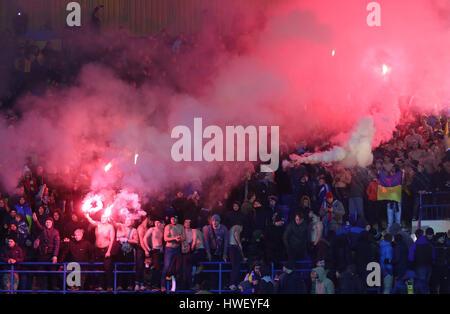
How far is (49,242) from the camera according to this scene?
909 centimetres

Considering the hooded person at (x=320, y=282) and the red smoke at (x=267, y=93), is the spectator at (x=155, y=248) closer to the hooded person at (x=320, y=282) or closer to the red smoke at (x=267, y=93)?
the red smoke at (x=267, y=93)

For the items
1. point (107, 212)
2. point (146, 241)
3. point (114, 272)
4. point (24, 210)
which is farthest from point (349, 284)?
point (24, 210)

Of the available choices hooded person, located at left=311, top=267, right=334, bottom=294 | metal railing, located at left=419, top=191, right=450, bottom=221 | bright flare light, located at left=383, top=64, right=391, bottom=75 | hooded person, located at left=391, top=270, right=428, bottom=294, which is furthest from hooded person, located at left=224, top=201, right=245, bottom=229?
bright flare light, located at left=383, top=64, right=391, bottom=75

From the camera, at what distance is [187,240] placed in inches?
356

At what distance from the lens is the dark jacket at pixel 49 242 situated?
9.08 meters

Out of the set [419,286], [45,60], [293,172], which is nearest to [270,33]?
[293,172]

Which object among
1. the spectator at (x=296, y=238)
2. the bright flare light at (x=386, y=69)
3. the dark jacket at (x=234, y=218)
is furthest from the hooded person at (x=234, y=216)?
the bright flare light at (x=386, y=69)

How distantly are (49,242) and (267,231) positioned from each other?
2649 millimetres

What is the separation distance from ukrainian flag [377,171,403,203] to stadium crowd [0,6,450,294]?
0.17 ft

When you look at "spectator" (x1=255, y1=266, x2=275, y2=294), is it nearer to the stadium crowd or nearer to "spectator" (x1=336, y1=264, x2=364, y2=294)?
the stadium crowd

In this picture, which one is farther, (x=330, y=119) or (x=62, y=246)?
(x=330, y=119)

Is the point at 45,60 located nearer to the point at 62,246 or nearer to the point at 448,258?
Result: the point at 62,246

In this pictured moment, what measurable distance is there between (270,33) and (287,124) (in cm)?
132

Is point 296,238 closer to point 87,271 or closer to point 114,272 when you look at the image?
point 114,272
